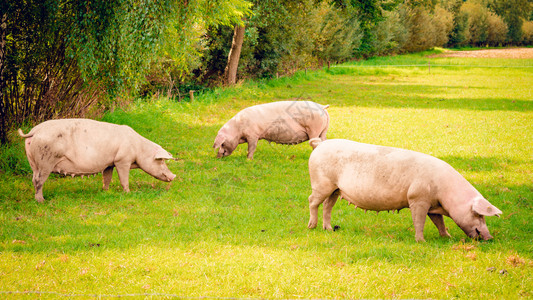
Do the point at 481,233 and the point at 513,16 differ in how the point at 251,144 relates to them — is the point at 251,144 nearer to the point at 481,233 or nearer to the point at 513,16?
the point at 481,233

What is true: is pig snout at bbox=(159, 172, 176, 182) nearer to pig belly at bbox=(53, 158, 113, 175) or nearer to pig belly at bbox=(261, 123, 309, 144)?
pig belly at bbox=(53, 158, 113, 175)

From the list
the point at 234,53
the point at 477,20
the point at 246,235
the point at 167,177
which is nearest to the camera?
the point at 246,235

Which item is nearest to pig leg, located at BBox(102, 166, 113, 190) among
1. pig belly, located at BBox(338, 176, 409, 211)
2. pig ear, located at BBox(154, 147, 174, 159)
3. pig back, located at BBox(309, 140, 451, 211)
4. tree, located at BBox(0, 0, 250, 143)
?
pig ear, located at BBox(154, 147, 174, 159)

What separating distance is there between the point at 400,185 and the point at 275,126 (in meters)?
6.98

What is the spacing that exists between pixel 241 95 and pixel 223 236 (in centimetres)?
1875

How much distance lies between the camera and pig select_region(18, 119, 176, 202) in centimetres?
980

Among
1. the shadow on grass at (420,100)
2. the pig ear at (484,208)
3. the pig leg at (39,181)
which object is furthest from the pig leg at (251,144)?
the shadow on grass at (420,100)

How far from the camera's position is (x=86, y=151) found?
10102 mm

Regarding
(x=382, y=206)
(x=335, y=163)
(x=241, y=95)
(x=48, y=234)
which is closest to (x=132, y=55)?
(x=48, y=234)

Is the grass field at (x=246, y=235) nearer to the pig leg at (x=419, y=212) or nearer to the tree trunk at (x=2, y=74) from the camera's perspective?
the pig leg at (x=419, y=212)

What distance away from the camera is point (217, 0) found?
14.3m

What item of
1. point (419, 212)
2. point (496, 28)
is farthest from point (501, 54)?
point (419, 212)

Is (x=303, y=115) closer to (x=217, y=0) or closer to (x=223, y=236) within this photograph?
(x=217, y=0)

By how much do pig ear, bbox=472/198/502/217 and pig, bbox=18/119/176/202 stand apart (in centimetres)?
646
